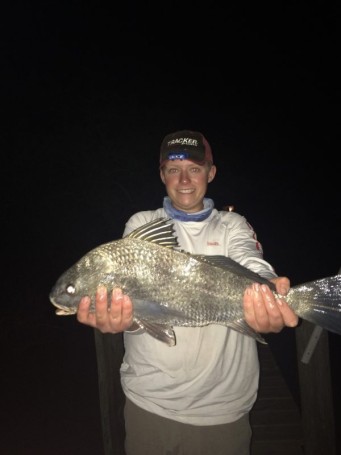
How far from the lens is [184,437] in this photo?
8.67ft

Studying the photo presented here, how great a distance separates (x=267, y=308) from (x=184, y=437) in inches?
48.5

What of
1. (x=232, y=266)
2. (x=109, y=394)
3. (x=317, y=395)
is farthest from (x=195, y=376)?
(x=317, y=395)

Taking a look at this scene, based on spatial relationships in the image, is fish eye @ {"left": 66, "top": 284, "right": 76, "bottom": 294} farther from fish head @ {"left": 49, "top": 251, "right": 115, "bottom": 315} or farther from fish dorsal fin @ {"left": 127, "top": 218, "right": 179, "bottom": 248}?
fish dorsal fin @ {"left": 127, "top": 218, "right": 179, "bottom": 248}

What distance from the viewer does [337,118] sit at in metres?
87.3

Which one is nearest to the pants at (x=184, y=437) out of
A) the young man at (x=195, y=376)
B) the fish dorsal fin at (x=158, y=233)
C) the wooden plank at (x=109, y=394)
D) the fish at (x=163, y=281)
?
the young man at (x=195, y=376)

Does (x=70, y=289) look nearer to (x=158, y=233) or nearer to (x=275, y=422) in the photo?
(x=158, y=233)

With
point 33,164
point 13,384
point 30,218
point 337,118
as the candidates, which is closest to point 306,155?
point 337,118

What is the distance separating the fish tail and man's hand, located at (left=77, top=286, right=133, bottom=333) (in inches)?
46.7

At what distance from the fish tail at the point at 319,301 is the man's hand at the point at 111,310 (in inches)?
46.7

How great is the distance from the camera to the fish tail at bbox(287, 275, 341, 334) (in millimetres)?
2354

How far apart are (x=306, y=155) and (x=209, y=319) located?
8547 cm

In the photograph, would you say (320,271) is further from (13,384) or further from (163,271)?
(163,271)

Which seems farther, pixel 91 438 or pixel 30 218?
pixel 30 218

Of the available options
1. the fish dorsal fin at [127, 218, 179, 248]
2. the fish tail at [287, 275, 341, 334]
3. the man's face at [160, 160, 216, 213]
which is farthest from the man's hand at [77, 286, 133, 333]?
the fish tail at [287, 275, 341, 334]
